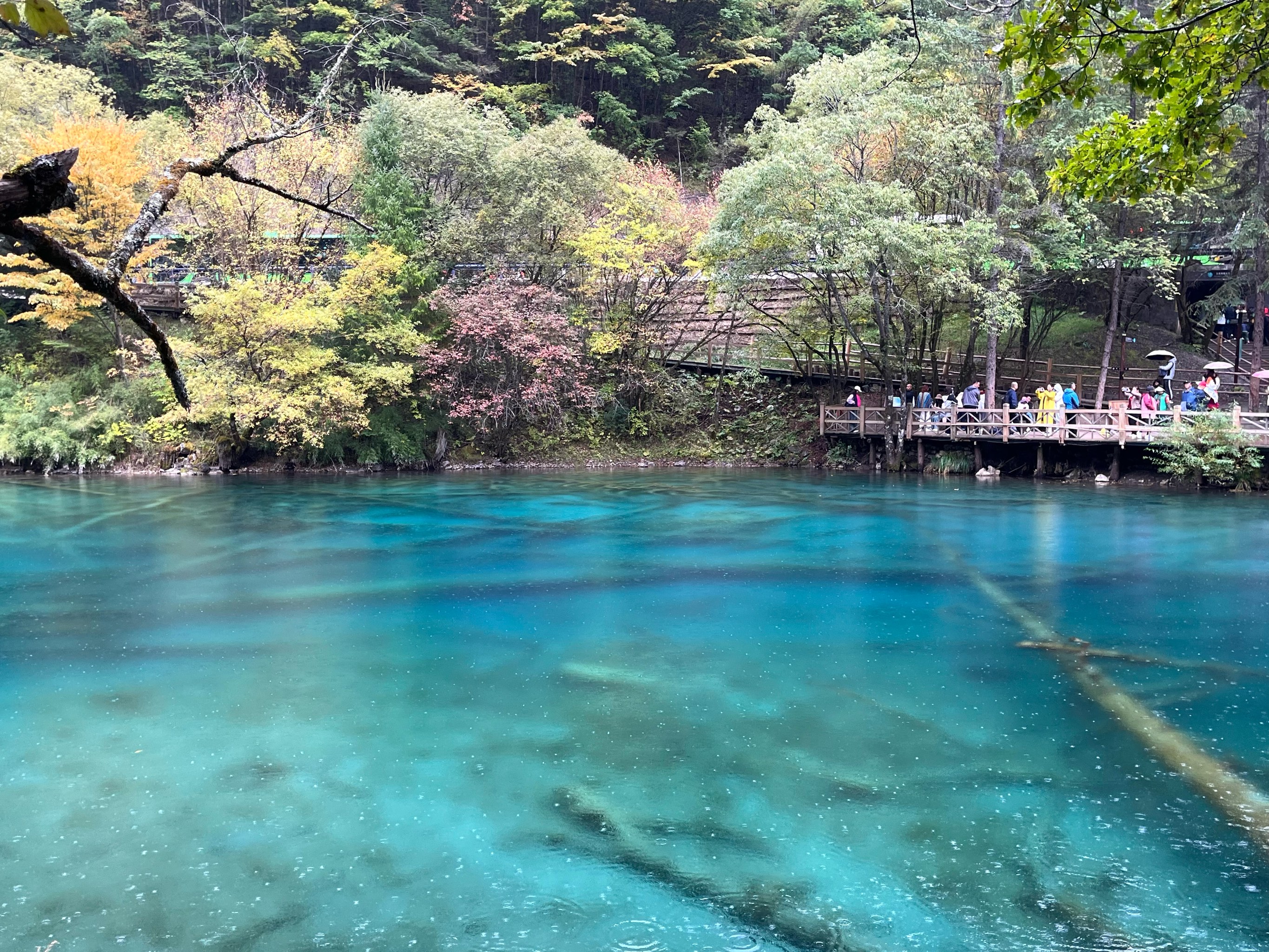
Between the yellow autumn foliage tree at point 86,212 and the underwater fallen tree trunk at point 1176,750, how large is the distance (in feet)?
73.7

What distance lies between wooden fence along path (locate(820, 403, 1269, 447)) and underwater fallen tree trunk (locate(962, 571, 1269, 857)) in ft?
43.0

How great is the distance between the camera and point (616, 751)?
725cm

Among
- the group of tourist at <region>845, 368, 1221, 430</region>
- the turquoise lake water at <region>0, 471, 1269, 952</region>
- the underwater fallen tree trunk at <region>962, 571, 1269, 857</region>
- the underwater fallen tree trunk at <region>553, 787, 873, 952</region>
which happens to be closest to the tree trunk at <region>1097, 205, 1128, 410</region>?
A: the group of tourist at <region>845, 368, 1221, 430</region>

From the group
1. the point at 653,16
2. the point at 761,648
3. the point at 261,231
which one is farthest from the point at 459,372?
the point at 653,16

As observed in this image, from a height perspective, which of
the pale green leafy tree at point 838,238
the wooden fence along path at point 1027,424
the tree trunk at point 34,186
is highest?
the pale green leafy tree at point 838,238

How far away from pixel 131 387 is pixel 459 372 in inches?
341

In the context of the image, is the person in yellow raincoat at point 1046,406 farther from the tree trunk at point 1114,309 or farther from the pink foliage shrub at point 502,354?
the pink foliage shrub at point 502,354

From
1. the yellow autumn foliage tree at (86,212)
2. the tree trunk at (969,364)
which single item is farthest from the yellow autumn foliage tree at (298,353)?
the tree trunk at (969,364)

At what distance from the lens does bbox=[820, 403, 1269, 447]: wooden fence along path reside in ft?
68.5

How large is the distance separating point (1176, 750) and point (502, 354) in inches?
820

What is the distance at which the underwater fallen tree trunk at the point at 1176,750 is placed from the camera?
6.13 m

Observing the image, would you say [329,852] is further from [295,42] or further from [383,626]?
[295,42]

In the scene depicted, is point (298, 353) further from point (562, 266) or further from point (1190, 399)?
point (1190, 399)

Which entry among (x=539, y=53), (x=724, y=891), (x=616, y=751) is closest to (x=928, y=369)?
(x=539, y=53)
